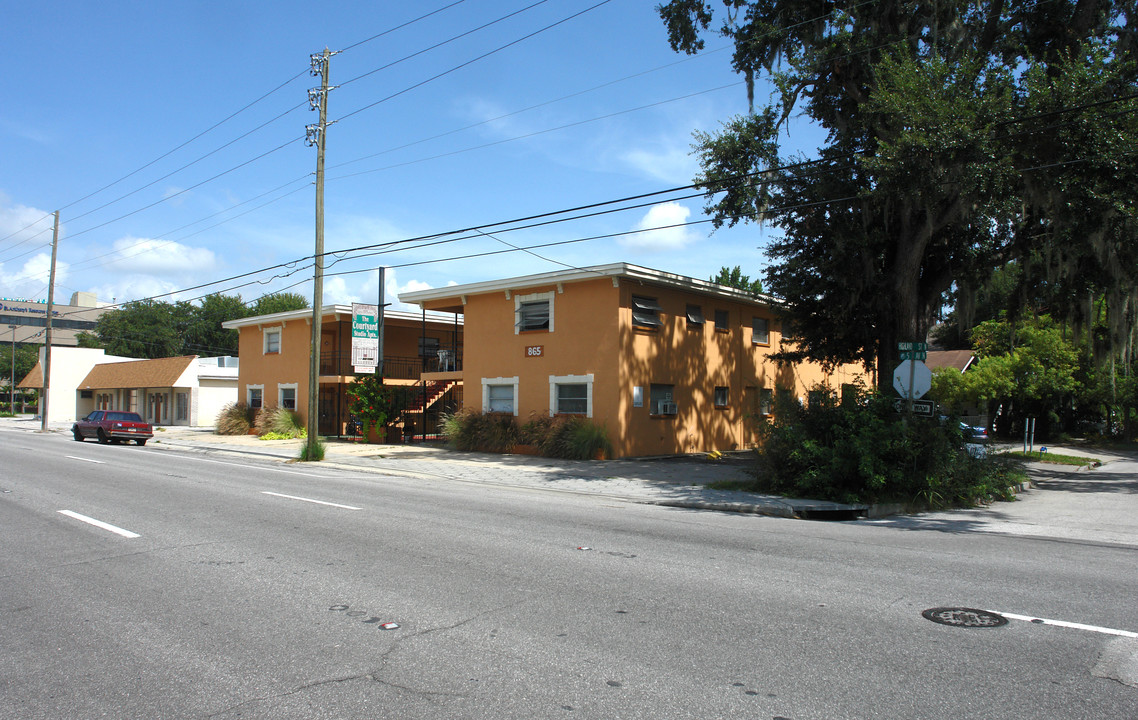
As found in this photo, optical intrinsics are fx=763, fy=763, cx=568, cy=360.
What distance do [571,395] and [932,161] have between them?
12367 mm

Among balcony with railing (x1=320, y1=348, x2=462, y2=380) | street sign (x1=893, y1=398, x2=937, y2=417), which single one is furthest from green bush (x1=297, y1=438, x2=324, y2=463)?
street sign (x1=893, y1=398, x2=937, y2=417)

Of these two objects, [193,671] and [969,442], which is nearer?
[193,671]

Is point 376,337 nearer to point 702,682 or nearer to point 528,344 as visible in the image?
point 528,344

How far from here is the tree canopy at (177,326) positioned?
3248 inches

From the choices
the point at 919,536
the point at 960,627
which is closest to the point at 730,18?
the point at 919,536

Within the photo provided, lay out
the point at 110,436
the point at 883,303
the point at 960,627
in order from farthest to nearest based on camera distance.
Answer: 1. the point at 110,436
2. the point at 883,303
3. the point at 960,627

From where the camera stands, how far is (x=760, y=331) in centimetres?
2809

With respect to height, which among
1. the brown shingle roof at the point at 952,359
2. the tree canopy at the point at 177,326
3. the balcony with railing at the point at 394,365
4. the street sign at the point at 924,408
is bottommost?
the street sign at the point at 924,408

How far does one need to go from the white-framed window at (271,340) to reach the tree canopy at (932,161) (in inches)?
955

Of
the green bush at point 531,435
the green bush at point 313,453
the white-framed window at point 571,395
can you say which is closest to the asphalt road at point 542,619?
the green bush at point 531,435

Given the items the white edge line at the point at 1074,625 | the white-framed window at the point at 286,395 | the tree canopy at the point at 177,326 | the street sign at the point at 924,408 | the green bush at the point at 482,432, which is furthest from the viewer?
the tree canopy at the point at 177,326

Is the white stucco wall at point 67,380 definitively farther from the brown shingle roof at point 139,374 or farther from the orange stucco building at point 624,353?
the orange stucco building at point 624,353

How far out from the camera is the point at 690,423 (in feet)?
81.0

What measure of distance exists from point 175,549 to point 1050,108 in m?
15.2
